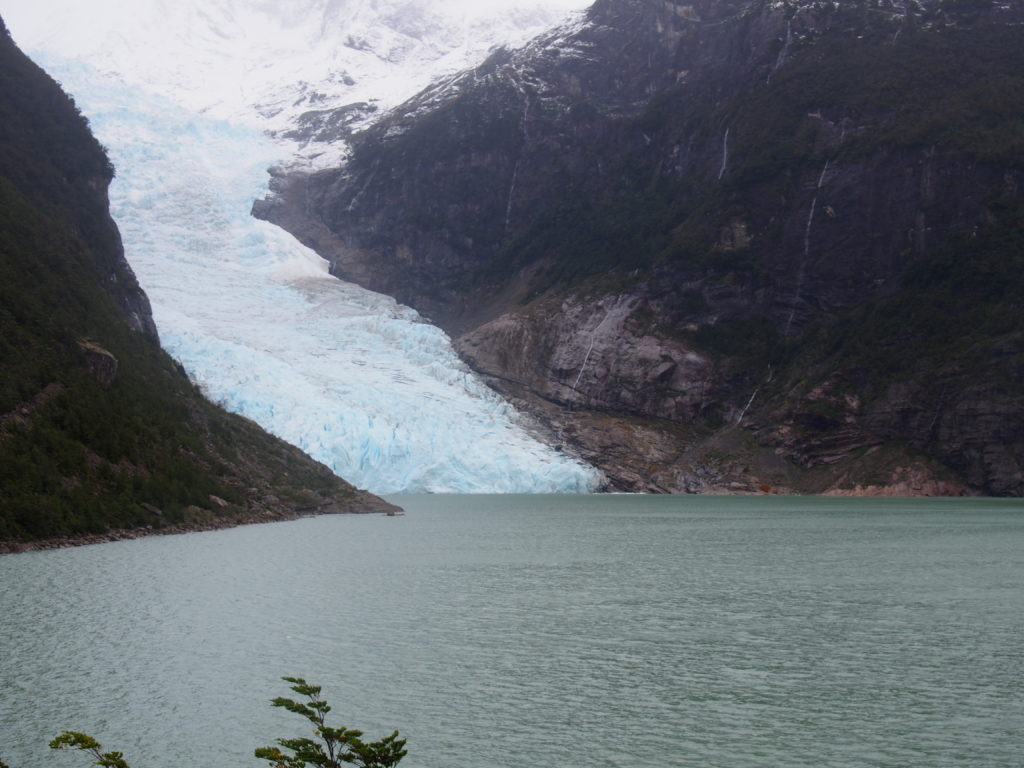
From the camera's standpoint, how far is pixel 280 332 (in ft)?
298

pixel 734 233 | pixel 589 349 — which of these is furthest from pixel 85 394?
pixel 734 233

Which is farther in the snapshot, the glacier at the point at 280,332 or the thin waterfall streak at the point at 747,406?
the thin waterfall streak at the point at 747,406

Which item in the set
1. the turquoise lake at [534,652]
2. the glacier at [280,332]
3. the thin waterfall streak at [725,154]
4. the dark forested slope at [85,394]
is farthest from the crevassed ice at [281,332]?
the turquoise lake at [534,652]

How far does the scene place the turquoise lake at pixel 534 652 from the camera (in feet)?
49.1

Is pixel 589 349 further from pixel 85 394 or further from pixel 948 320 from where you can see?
pixel 85 394

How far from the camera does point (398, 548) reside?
39.7m

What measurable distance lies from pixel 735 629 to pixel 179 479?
29193 millimetres

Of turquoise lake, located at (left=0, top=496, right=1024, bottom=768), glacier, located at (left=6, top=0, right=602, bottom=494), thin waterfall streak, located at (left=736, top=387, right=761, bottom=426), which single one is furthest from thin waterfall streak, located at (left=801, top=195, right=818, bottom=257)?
turquoise lake, located at (left=0, top=496, right=1024, bottom=768)

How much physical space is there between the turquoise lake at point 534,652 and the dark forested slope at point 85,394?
3.24 metres

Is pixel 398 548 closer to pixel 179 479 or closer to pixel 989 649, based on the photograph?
pixel 179 479

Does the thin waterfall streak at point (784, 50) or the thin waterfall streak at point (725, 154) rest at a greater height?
the thin waterfall streak at point (784, 50)

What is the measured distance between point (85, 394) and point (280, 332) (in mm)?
50800

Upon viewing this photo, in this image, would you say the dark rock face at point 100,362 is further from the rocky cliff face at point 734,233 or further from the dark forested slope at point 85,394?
the rocky cliff face at point 734,233

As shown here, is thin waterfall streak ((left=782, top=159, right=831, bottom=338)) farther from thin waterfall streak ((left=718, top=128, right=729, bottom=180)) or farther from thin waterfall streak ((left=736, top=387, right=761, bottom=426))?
thin waterfall streak ((left=718, top=128, right=729, bottom=180))
